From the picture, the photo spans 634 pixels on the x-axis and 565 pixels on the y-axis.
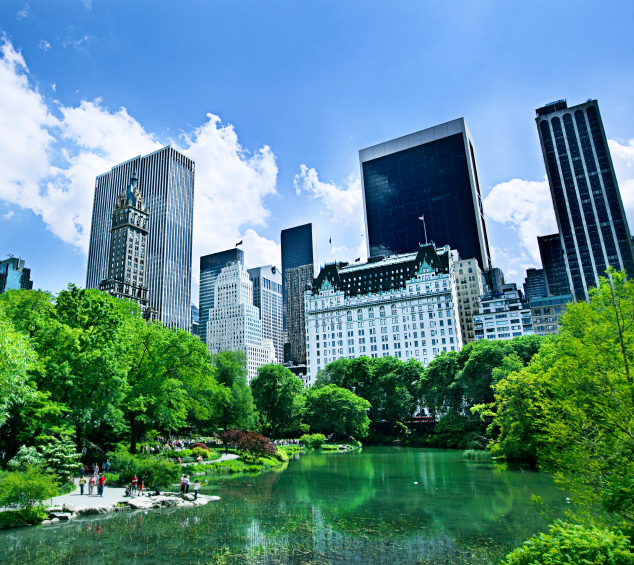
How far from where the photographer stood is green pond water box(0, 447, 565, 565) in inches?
797

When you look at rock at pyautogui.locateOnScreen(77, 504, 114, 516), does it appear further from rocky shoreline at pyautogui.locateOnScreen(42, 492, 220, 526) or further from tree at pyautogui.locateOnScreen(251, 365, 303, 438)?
tree at pyautogui.locateOnScreen(251, 365, 303, 438)

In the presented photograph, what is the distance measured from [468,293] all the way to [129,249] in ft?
452

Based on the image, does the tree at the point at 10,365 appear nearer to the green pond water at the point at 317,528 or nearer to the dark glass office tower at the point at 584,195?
the green pond water at the point at 317,528

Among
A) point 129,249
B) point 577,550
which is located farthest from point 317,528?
point 129,249

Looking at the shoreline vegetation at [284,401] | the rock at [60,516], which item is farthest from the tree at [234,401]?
the rock at [60,516]

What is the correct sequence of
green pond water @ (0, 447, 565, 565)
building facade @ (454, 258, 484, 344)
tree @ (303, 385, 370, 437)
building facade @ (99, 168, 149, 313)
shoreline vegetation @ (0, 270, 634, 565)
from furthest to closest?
1. building facade @ (454, 258, 484, 344)
2. building facade @ (99, 168, 149, 313)
3. tree @ (303, 385, 370, 437)
4. green pond water @ (0, 447, 565, 565)
5. shoreline vegetation @ (0, 270, 634, 565)

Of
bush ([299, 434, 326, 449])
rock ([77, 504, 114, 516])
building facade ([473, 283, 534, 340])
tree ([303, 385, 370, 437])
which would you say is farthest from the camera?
building facade ([473, 283, 534, 340])

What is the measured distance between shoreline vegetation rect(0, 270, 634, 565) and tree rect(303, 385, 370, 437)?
236mm

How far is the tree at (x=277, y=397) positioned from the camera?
298 ft

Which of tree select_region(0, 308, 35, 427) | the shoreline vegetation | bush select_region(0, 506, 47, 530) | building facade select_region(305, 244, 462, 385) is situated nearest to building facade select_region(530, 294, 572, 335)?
building facade select_region(305, 244, 462, 385)

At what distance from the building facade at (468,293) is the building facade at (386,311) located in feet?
104

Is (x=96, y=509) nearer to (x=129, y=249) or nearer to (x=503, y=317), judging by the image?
(x=503, y=317)

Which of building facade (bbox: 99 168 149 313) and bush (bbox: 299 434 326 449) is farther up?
building facade (bbox: 99 168 149 313)

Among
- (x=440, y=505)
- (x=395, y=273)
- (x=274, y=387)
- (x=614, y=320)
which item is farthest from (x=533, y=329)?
(x=614, y=320)
